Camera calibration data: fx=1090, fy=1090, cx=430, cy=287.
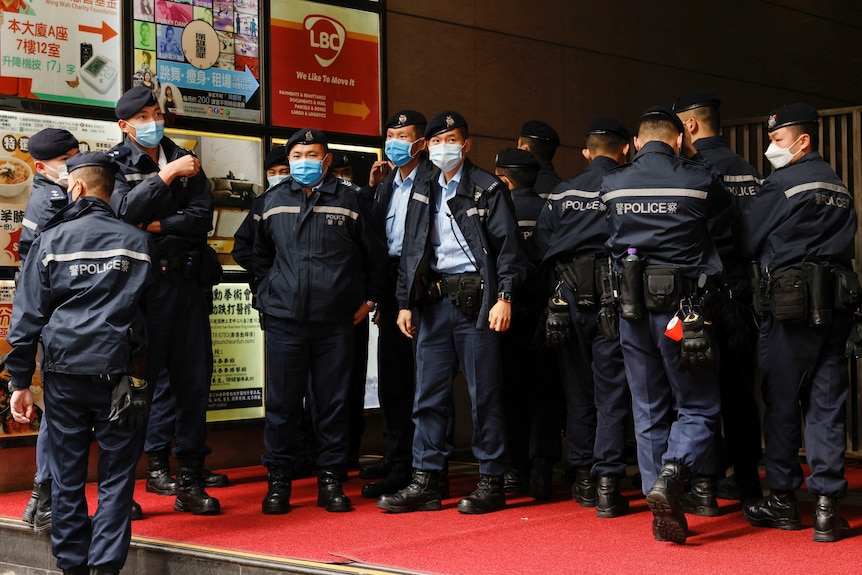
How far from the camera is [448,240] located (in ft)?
17.3

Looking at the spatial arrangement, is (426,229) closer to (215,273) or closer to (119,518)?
(215,273)

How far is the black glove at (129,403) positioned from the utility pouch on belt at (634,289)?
2001 mm

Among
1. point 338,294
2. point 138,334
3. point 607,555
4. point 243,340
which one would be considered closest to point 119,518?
point 138,334

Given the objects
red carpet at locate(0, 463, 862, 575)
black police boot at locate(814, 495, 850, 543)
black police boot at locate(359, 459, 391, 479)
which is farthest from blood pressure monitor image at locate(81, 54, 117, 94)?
black police boot at locate(814, 495, 850, 543)

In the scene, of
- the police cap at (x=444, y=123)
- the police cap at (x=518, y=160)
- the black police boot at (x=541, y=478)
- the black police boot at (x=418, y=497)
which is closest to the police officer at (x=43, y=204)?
the black police boot at (x=418, y=497)

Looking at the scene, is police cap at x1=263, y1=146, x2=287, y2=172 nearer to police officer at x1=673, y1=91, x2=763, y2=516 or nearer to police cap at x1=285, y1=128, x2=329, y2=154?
police cap at x1=285, y1=128, x2=329, y2=154

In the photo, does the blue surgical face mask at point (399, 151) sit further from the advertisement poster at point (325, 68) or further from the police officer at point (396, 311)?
the advertisement poster at point (325, 68)

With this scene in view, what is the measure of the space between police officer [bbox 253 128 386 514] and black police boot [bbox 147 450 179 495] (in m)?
0.61

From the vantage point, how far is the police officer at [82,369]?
13.9 feet

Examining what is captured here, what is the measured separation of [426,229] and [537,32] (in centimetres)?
363

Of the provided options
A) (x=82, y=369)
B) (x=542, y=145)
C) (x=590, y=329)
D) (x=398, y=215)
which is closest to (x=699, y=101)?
(x=542, y=145)

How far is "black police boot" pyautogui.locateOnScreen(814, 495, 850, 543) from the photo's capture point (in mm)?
4383

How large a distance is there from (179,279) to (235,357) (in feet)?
4.95

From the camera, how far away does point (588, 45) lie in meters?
8.66
